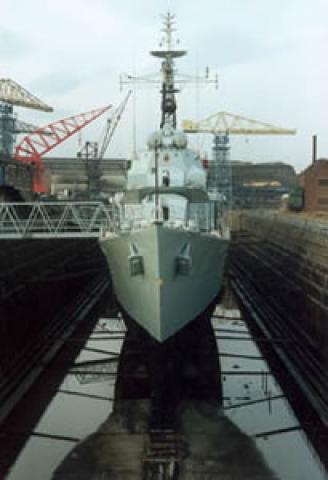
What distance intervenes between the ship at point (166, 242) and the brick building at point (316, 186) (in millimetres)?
30634

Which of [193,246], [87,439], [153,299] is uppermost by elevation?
[193,246]

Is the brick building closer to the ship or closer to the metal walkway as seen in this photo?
the ship

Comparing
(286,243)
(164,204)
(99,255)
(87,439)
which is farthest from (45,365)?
(99,255)

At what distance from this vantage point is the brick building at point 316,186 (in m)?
58.2

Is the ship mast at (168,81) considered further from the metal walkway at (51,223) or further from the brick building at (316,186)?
the brick building at (316,186)

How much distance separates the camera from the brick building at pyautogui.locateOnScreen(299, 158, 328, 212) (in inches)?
2292

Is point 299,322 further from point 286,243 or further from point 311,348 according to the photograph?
point 286,243

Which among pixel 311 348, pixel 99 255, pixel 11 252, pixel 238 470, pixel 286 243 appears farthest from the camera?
pixel 99 255

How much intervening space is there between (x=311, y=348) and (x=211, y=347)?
4432mm

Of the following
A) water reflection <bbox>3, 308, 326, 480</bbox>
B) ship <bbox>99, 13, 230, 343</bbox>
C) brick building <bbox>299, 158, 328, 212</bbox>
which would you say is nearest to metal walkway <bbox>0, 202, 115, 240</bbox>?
ship <bbox>99, 13, 230, 343</bbox>

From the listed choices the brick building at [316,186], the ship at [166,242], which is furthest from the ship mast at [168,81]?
the brick building at [316,186]

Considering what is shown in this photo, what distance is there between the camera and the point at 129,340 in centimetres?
2641

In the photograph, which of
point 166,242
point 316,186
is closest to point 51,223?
point 166,242

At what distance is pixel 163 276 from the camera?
19016 millimetres
